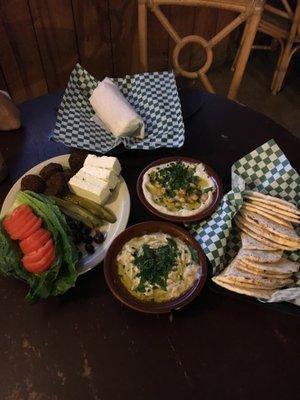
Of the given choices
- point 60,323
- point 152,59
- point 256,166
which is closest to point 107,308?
point 60,323

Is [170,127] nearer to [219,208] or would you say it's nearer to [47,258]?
[219,208]

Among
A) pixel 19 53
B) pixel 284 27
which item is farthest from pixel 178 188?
pixel 284 27

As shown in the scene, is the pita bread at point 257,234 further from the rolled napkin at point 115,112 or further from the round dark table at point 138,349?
the rolled napkin at point 115,112

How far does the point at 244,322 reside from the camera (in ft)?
4.52

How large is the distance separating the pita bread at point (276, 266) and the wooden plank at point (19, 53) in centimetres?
298

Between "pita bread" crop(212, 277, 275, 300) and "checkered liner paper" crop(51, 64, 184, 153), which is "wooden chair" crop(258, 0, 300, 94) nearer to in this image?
"checkered liner paper" crop(51, 64, 184, 153)

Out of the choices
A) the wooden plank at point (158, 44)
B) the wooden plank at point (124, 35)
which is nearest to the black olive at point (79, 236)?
the wooden plank at point (124, 35)

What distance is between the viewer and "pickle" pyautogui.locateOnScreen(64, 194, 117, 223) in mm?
1655

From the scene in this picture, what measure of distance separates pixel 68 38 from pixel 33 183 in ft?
7.84

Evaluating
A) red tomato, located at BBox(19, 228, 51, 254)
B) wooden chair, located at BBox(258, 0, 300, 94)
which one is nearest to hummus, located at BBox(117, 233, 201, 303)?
red tomato, located at BBox(19, 228, 51, 254)

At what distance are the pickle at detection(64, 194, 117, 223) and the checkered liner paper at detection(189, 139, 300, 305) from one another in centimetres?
39

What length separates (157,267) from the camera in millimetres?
1431

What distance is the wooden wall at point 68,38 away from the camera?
125 inches

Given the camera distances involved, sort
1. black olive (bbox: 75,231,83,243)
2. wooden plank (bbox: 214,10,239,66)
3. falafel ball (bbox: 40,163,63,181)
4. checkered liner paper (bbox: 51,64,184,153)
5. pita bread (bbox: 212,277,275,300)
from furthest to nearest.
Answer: wooden plank (bbox: 214,10,239,66) → checkered liner paper (bbox: 51,64,184,153) → falafel ball (bbox: 40,163,63,181) → black olive (bbox: 75,231,83,243) → pita bread (bbox: 212,277,275,300)
